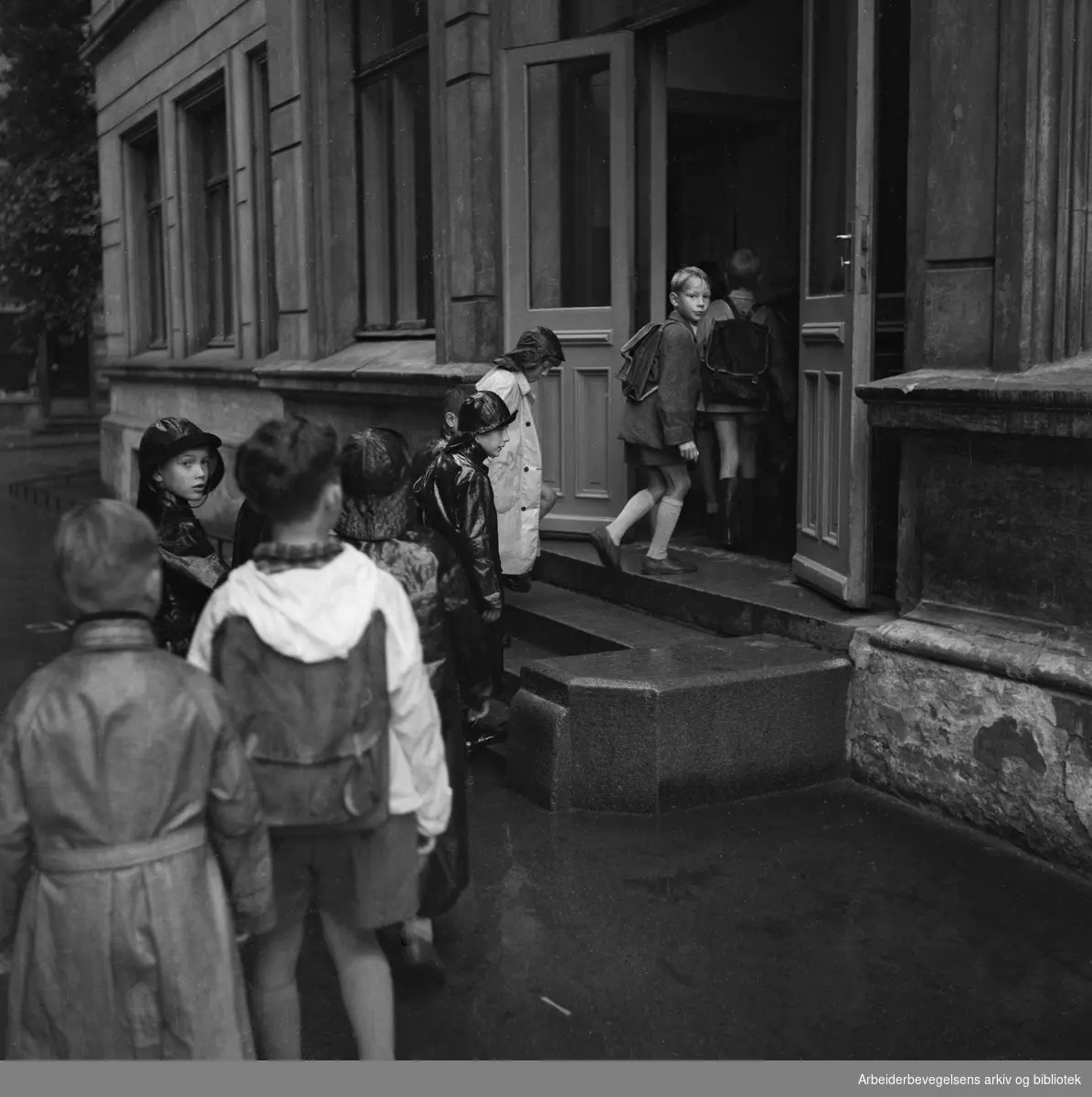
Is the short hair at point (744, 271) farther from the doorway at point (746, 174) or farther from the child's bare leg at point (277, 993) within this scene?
the child's bare leg at point (277, 993)

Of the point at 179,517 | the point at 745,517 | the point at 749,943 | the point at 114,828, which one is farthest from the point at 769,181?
the point at 114,828

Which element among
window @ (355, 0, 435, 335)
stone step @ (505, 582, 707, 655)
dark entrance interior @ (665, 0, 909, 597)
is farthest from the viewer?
window @ (355, 0, 435, 335)

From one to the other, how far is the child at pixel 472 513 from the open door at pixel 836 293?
1360mm

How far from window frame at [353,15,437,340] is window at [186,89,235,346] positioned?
381 centimetres

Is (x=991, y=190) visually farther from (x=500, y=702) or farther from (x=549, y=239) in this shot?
(x=549, y=239)

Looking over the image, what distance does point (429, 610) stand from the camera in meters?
3.62

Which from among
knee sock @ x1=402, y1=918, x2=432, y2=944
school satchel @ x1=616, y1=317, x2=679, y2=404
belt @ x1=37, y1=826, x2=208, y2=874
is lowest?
knee sock @ x1=402, y1=918, x2=432, y2=944

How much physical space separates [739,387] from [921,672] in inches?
122

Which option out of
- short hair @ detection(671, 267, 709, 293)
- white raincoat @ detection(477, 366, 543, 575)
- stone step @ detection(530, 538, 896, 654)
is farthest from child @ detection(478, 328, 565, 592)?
short hair @ detection(671, 267, 709, 293)

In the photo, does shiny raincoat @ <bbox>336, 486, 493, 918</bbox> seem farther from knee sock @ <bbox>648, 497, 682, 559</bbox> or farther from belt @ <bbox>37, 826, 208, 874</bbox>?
knee sock @ <bbox>648, 497, 682, 559</bbox>

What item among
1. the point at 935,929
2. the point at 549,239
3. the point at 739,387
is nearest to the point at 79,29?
the point at 549,239

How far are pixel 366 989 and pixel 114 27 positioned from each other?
1544 centimetres

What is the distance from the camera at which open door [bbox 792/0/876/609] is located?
18.7ft

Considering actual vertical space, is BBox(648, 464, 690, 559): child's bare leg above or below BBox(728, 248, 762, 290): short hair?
below
